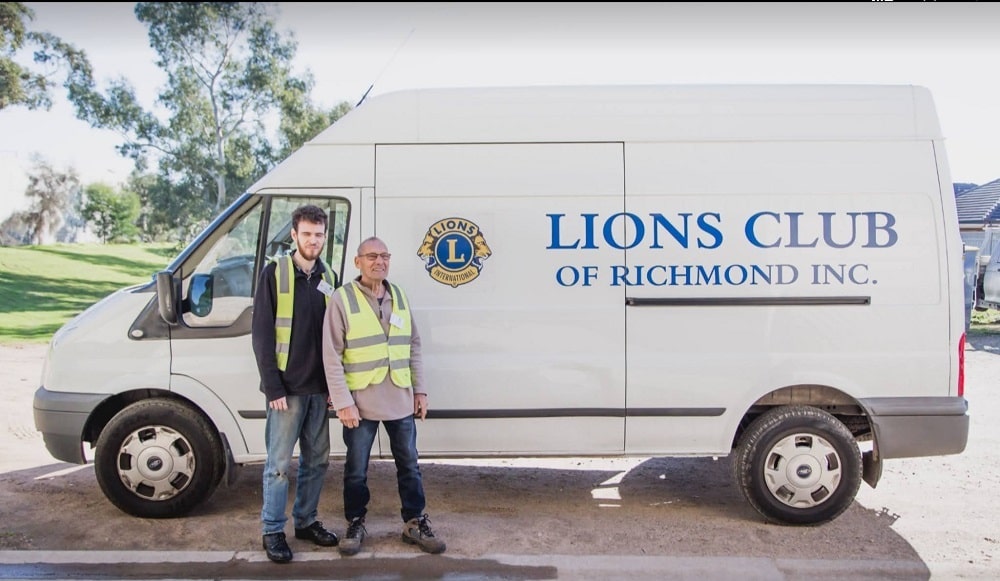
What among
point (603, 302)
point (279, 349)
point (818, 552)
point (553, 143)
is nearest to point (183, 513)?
point (279, 349)

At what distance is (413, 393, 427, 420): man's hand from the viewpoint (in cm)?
462

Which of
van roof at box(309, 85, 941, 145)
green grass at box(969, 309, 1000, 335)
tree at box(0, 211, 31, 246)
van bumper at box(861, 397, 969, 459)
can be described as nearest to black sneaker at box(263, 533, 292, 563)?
van roof at box(309, 85, 941, 145)

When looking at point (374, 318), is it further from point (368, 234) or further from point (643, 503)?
point (643, 503)

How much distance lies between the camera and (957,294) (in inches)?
195

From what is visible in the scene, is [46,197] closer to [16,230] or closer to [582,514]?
[16,230]

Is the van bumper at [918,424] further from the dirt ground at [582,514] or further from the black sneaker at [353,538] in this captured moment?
the black sneaker at [353,538]

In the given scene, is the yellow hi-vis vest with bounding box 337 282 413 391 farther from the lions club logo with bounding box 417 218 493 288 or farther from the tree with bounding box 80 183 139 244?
the tree with bounding box 80 183 139 244

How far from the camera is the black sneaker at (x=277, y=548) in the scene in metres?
4.54

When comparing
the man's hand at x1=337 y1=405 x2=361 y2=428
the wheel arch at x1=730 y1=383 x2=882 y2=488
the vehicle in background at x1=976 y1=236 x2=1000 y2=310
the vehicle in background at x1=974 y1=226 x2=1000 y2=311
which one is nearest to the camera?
the man's hand at x1=337 y1=405 x2=361 y2=428

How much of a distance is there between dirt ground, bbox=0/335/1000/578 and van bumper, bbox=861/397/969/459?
0.56 meters

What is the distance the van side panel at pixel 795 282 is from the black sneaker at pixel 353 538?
1807 mm

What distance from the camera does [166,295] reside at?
4.75 meters

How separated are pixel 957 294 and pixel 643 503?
7.91 feet

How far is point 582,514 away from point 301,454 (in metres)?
1.92
